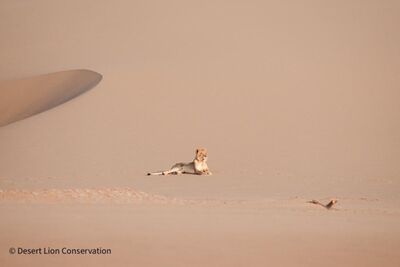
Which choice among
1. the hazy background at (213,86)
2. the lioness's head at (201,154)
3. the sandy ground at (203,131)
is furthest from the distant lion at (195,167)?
the hazy background at (213,86)

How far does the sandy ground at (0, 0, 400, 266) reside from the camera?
656 cm

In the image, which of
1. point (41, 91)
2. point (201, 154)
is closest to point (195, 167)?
point (201, 154)

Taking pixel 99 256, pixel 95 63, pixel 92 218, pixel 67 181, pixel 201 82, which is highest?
pixel 95 63

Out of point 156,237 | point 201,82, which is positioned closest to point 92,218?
point 156,237

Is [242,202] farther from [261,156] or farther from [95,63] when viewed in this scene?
[95,63]

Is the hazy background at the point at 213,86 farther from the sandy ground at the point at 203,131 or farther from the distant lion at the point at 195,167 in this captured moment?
the distant lion at the point at 195,167

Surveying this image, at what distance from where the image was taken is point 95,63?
1370cm

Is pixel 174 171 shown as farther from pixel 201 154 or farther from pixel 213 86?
pixel 213 86

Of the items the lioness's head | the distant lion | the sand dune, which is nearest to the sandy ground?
the sand dune

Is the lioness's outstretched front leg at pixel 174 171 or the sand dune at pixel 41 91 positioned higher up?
the sand dune at pixel 41 91

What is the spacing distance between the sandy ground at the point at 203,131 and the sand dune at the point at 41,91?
0.03 metres

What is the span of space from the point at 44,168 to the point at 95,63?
4446mm

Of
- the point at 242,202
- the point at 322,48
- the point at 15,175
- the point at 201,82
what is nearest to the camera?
the point at 242,202

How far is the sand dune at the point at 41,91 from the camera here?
504 inches
